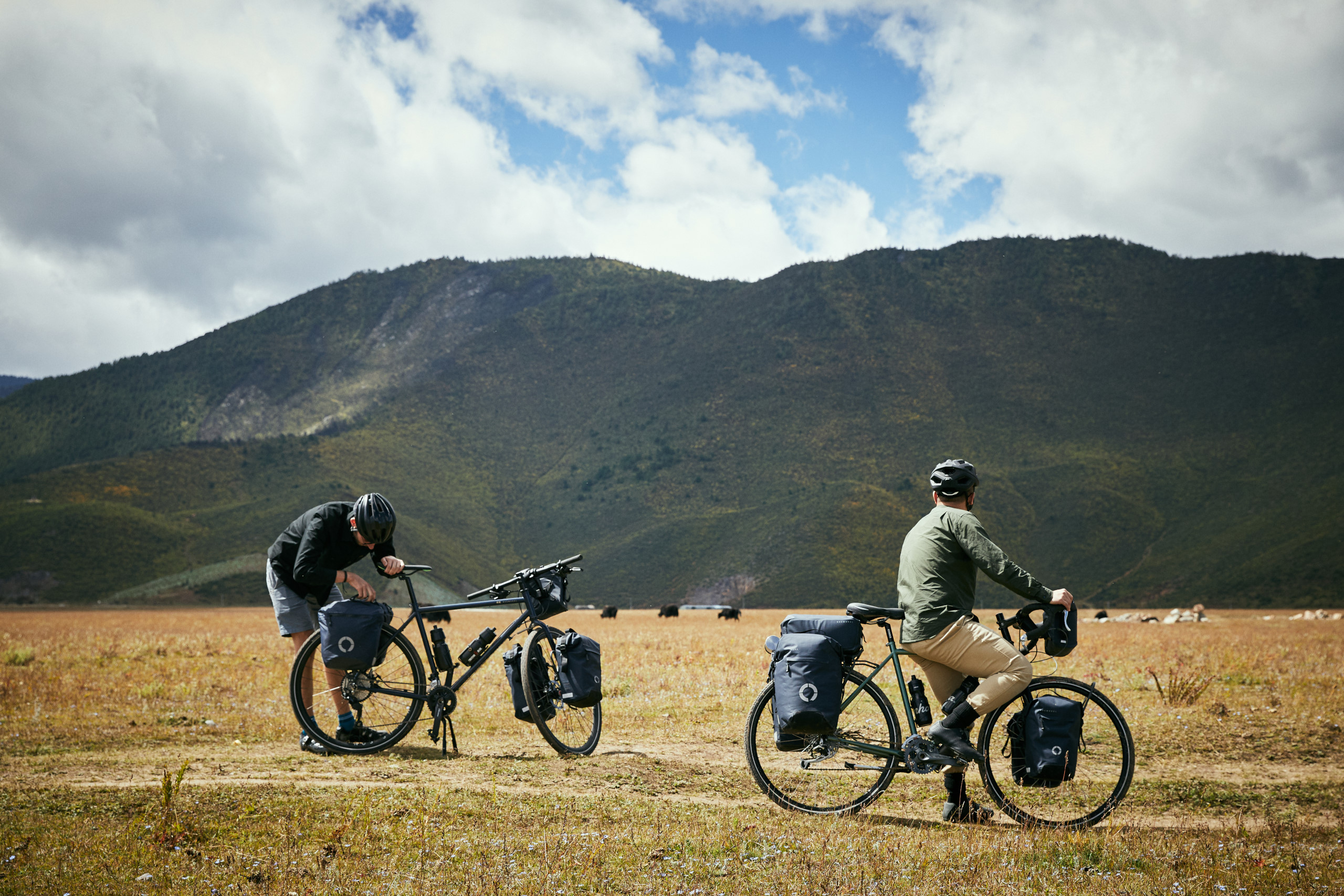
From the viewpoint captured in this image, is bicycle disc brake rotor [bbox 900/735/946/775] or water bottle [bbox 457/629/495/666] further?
water bottle [bbox 457/629/495/666]

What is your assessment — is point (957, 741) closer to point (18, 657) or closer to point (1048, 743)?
point (1048, 743)

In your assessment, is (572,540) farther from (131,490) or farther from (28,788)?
(28,788)

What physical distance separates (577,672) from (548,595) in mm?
701

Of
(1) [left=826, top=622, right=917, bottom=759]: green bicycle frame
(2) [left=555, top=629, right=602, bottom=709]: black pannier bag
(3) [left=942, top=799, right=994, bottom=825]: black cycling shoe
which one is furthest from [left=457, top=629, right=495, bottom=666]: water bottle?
(3) [left=942, top=799, right=994, bottom=825]: black cycling shoe

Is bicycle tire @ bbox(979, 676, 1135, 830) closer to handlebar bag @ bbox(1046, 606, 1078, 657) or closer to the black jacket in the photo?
handlebar bag @ bbox(1046, 606, 1078, 657)

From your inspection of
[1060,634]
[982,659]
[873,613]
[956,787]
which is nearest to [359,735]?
[873,613]

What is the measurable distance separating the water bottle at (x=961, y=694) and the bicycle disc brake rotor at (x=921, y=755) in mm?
237

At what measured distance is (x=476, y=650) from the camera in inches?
306

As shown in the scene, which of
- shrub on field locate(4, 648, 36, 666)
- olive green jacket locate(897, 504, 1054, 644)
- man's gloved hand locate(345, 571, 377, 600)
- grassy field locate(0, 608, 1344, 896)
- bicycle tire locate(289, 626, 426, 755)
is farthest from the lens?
shrub on field locate(4, 648, 36, 666)

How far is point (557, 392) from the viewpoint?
129 meters

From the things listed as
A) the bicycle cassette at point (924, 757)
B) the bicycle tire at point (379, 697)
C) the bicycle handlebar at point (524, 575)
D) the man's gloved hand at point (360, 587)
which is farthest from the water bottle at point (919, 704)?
the man's gloved hand at point (360, 587)

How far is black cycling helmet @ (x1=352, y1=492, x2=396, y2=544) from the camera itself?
7.66m

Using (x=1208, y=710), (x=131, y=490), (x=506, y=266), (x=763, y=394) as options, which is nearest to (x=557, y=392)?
(x=763, y=394)

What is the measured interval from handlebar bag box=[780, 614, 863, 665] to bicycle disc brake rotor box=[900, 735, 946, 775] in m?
0.63
